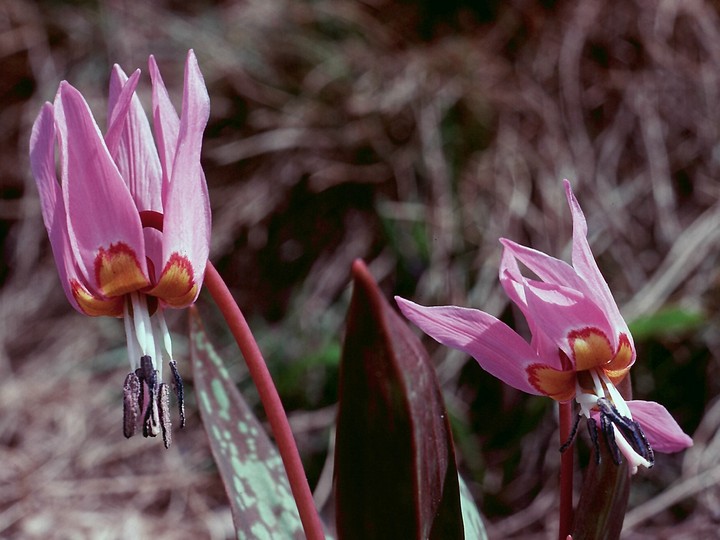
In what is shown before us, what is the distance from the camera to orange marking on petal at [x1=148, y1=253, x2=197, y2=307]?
893 mm

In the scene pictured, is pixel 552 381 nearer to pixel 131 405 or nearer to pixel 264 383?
pixel 264 383

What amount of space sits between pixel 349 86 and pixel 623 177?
1013 millimetres

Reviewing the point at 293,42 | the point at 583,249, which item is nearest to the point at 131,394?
the point at 583,249

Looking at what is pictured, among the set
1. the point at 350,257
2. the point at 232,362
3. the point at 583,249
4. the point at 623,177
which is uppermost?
the point at 583,249

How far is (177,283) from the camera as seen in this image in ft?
3.00

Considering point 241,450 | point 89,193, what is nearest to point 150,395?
point 89,193

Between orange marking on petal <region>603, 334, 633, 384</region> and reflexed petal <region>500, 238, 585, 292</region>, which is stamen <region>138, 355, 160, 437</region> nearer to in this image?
reflexed petal <region>500, 238, 585, 292</region>

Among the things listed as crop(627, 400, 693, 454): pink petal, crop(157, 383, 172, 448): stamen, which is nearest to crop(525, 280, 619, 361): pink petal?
crop(627, 400, 693, 454): pink petal

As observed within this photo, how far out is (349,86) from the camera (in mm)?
2959

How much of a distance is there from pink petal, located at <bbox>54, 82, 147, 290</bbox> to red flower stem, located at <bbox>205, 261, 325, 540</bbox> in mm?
91

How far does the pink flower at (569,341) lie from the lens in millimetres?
904

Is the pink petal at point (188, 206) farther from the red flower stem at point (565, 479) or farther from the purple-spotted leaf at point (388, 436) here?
the red flower stem at point (565, 479)

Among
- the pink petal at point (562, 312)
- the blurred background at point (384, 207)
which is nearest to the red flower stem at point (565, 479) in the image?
the pink petal at point (562, 312)

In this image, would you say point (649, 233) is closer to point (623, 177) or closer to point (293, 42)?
point (623, 177)
